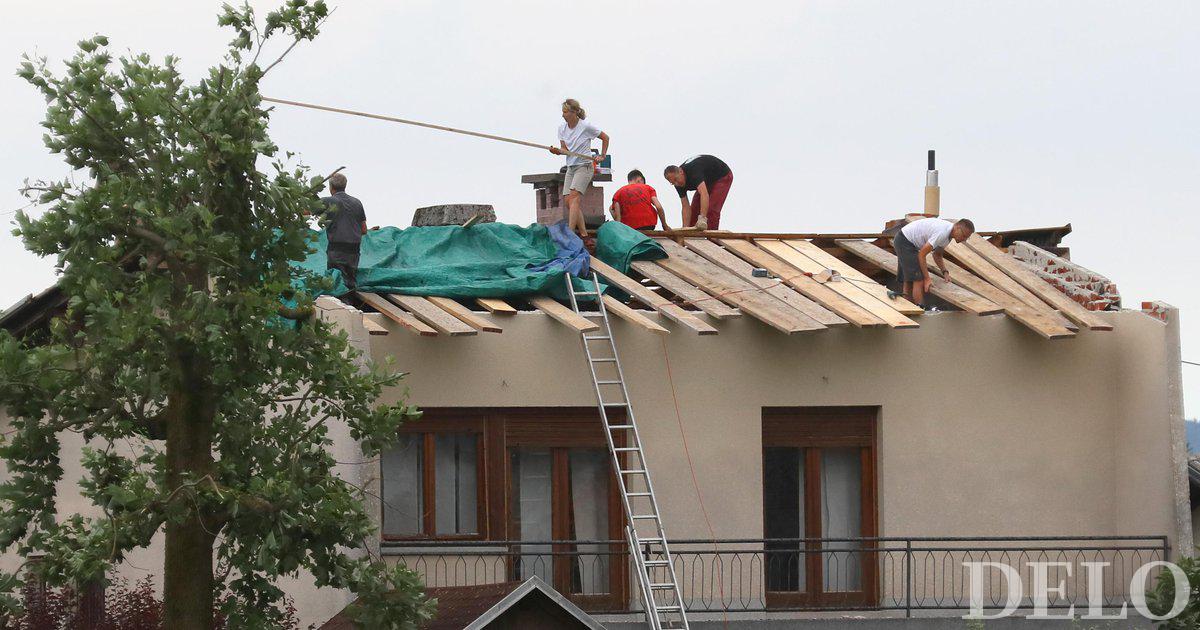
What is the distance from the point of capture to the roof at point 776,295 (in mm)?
20094

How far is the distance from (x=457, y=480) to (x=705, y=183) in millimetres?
5760

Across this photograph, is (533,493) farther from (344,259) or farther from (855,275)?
(855,275)

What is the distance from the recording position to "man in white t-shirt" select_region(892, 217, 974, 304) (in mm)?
21688

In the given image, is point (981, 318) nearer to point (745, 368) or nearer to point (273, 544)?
point (745, 368)

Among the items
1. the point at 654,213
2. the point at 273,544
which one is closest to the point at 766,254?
the point at 654,213

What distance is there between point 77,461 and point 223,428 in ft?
17.8

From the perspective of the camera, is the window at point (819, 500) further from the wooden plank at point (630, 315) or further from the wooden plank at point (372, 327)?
the wooden plank at point (372, 327)

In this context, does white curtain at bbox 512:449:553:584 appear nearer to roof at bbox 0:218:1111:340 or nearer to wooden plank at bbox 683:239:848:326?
roof at bbox 0:218:1111:340

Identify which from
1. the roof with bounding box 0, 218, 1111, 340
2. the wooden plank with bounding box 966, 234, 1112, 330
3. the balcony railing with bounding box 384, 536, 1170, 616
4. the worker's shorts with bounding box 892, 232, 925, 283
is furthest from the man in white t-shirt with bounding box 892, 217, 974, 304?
the balcony railing with bounding box 384, 536, 1170, 616

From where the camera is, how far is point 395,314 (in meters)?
19.8

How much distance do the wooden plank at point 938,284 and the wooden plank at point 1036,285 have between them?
0.79 m

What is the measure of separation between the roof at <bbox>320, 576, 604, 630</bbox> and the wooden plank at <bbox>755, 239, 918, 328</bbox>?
5.55 m

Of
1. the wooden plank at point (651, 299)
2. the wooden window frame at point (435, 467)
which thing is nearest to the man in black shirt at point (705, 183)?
the wooden plank at point (651, 299)

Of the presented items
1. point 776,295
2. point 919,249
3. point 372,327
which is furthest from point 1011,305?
point 372,327
